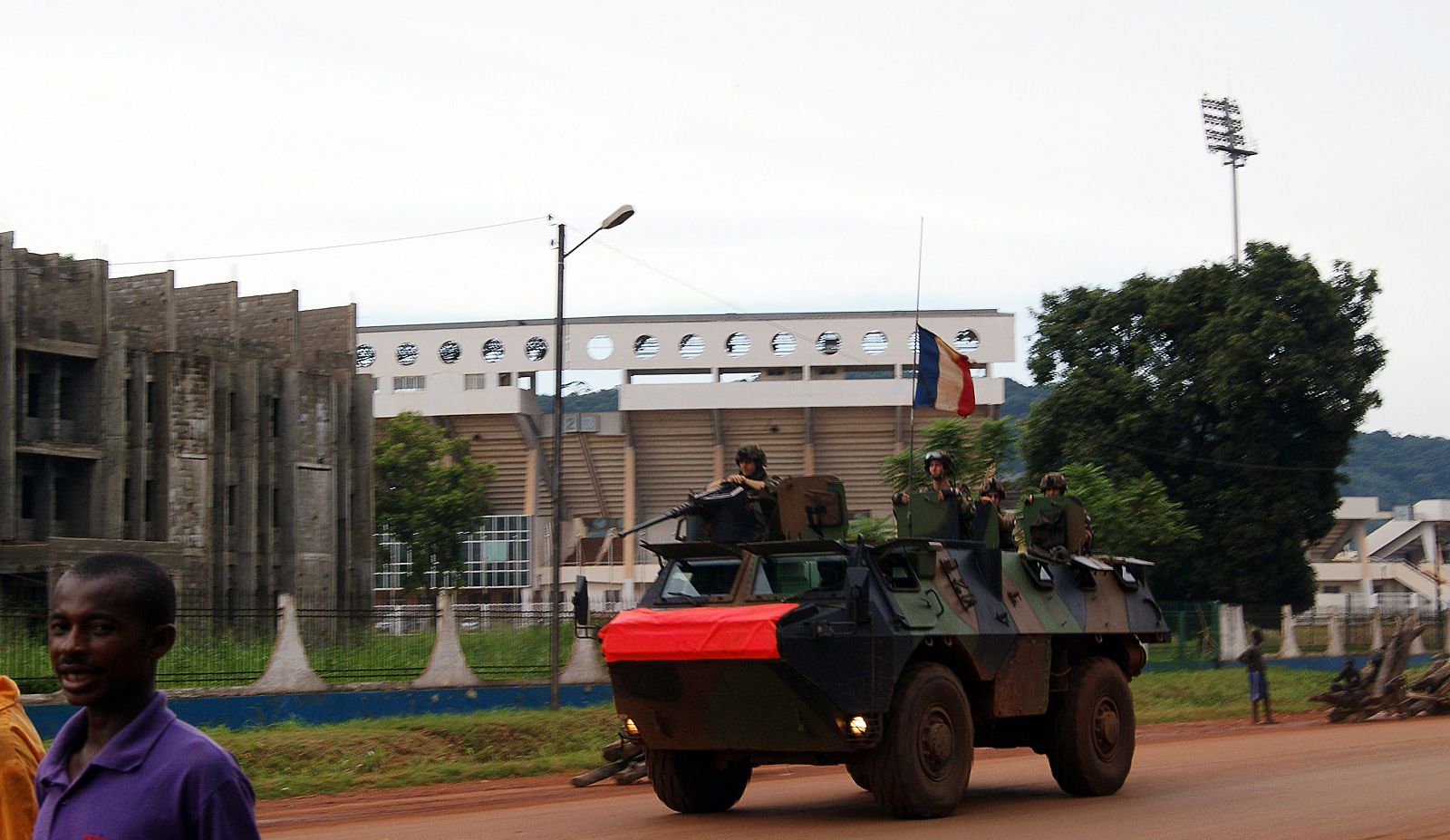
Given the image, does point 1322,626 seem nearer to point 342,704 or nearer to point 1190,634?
point 1190,634

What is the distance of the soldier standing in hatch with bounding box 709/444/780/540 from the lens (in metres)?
12.4

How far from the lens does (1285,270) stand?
41.1 meters

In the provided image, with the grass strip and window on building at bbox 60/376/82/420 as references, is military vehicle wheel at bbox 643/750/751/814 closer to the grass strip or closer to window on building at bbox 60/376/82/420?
the grass strip

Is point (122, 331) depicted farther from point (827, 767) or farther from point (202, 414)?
point (827, 767)

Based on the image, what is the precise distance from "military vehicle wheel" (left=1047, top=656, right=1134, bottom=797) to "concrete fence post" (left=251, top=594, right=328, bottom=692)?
11.1 meters

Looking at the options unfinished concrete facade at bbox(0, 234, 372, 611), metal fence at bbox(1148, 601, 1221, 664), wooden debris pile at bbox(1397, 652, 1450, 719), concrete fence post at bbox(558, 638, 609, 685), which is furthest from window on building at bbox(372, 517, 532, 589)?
wooden debris pile at bbox(1397, 652, 1450, 719)

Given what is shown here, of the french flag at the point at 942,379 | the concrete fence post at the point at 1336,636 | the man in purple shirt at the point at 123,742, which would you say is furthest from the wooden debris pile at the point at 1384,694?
the man in purple shirt at the point at 123,742

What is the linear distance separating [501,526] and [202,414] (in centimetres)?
2916

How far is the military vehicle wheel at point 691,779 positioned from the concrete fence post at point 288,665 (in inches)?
393

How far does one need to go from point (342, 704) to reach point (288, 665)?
3.14ft

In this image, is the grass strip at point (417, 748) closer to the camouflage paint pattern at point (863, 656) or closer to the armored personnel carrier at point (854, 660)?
the armored personnel carrier at point (854, 660)

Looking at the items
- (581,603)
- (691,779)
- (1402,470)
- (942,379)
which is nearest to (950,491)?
(691,779)

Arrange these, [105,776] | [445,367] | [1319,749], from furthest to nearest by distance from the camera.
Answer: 1. [445,367]
2. [1319,749]
3. [105,776]

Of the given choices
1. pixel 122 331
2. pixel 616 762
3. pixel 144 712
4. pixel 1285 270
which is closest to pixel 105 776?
pixel 144 712
